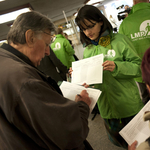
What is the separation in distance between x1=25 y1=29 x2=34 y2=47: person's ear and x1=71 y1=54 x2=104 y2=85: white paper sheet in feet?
2.13

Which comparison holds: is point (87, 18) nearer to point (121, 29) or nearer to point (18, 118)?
point (121, 29)

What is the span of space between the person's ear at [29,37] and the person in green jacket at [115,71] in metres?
0.64

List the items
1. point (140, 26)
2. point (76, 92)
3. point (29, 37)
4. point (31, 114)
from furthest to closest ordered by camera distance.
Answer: point (140, 26) → point (76, 92) → point (29, 37) → point (31, 114)

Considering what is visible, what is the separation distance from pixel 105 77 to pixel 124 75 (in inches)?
7.1

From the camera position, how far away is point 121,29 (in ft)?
6.70

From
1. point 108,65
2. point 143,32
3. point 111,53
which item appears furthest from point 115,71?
point 143,32

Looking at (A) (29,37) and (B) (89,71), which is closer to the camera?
(A) (29,37)

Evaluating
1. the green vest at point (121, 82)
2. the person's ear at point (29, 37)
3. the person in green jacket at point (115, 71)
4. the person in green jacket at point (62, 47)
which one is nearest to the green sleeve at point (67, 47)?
the person in green jacket at point (62, 47)

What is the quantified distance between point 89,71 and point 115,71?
0.25 m

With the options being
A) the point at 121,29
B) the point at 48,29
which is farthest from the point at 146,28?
the point at 48,29

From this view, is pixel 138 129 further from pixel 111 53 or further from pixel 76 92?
pixel 111 53

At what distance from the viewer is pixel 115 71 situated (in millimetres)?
1210

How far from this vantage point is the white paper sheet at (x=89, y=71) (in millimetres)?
1237

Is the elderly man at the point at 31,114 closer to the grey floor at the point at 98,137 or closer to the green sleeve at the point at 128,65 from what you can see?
the green sleeve at the point at 128,65
